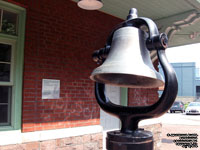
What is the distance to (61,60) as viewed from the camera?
4.75 metres

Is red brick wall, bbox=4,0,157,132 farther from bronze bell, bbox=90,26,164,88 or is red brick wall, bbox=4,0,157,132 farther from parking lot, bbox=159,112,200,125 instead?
parking lot, bbox=159,112,200,125

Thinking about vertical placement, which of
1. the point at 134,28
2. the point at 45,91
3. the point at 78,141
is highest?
the point at 134,28

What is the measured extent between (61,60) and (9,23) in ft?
3.75

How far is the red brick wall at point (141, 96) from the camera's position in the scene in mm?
6457

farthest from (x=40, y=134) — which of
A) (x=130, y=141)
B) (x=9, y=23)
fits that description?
(x=130, y=141)

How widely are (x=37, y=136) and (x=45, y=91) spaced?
2.59ft

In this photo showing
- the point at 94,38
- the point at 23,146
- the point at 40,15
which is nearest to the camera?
the point at 23,146

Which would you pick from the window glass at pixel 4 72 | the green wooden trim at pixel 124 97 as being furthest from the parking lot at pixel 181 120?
the window glass at pixel 4 72

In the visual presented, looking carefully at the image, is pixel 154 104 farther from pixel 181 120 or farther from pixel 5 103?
pixel 181 120

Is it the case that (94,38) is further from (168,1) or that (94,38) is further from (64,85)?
(168,1)

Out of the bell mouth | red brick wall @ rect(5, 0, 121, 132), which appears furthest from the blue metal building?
the bell mouth

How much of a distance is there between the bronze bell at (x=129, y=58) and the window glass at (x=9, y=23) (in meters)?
2.35

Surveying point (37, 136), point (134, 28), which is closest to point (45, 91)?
point (37, 136)

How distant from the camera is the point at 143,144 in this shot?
1.93 metres
